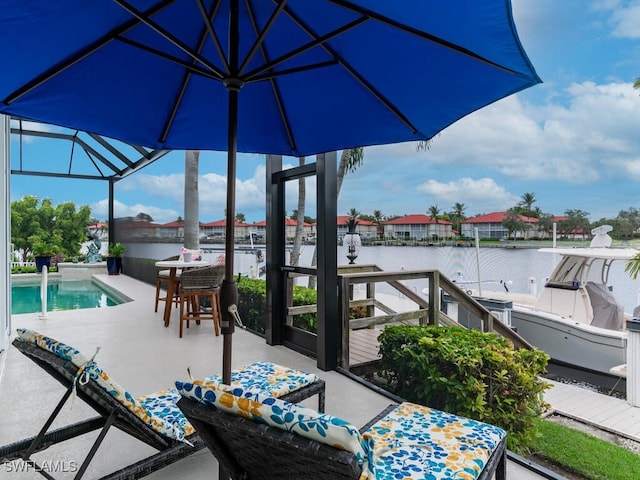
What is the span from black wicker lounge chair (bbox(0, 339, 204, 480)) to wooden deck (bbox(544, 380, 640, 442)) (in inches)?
148

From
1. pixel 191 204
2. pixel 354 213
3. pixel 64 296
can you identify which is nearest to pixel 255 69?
pixel 354 213

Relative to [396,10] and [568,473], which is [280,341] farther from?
[396,10]

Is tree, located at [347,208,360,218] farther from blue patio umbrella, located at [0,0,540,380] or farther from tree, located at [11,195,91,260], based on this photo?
tree, located at [11,195,91,260]

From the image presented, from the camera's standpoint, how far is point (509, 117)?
49.3 feet

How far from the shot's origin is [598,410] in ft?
14.0

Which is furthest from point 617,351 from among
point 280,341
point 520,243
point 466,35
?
point 466,35

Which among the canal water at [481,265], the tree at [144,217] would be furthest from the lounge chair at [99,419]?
the tree at [144,217]

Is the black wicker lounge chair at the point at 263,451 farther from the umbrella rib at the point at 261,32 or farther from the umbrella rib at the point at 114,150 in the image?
the umbrella rib at the point at 114,150

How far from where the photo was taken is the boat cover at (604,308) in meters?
6.95

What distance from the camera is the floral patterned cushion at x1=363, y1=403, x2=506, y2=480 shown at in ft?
4.84

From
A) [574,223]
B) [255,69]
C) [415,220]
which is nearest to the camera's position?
[255,69]

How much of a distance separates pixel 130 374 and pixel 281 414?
10.6 feet

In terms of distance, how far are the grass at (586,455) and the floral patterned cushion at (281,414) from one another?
284cm

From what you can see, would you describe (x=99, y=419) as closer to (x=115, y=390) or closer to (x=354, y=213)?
(x=115, y=390)
